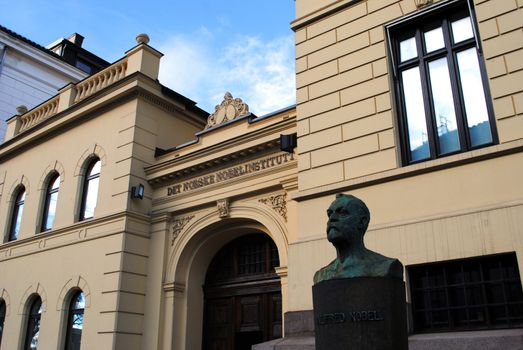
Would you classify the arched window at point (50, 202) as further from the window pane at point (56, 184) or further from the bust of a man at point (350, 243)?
the bust of a man at point (350, 243)

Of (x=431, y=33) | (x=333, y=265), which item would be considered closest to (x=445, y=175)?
(x=431, y=33)

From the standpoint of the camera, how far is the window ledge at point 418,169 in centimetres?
791

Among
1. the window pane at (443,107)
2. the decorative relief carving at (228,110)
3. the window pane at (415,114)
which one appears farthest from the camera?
the decorative relief carving at (228,110)

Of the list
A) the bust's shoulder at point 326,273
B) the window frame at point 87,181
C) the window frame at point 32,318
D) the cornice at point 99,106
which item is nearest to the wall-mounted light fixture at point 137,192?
the window frame at point 87,181

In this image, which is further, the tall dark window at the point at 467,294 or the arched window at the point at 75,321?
the arched window at the point at 75,321

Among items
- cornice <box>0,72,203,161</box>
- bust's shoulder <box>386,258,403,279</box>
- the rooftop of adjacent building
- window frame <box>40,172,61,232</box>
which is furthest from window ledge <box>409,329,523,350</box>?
the rooftop of adjacent building

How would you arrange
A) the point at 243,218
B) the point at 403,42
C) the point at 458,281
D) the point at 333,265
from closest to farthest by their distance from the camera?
the point at 333,265 < the point at 458,281 < the point at 403,42 < the point at 243,218

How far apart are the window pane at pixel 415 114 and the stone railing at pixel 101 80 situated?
373 inches

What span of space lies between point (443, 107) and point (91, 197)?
10.4 meters

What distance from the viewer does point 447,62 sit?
9.32 m

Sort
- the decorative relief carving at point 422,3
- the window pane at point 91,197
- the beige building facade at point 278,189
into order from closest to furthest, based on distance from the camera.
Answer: the beige building facade at point 278,189
the decorative relief carving at point 422,3
the window pane at point 91,197

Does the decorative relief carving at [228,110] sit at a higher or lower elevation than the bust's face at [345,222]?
higher

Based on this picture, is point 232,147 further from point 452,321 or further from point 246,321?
point 452,321

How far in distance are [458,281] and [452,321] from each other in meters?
0.56
